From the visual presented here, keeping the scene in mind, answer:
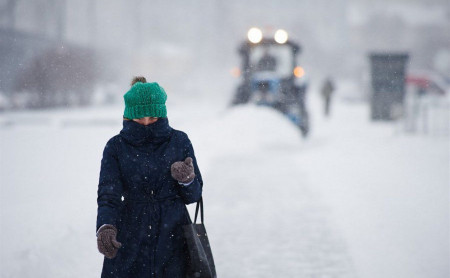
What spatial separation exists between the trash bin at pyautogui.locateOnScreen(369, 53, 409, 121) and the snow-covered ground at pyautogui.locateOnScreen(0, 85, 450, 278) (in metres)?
6.87

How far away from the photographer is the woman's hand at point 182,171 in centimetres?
242

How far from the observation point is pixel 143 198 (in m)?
2.50

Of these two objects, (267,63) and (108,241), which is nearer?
(108,241)

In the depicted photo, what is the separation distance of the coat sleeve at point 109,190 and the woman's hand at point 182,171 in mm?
279

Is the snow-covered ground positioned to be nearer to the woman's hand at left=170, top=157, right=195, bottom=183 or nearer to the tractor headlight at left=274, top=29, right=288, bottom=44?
the tractor headlight at left=274, top=29, right=288, bottom=44

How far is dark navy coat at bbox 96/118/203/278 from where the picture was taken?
97.5 inches

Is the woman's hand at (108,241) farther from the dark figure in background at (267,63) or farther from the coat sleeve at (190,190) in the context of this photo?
the dark figure in background at (267,63)

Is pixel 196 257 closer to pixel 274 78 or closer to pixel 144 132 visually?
pixel 144 132

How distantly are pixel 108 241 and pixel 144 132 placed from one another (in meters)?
0.51

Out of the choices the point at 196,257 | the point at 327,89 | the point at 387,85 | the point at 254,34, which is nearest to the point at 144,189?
the point at 196,257

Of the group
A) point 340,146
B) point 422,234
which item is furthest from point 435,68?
point 422,234

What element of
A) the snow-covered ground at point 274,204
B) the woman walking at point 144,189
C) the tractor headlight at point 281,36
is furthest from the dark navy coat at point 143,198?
the tractor headlight at point 281,36

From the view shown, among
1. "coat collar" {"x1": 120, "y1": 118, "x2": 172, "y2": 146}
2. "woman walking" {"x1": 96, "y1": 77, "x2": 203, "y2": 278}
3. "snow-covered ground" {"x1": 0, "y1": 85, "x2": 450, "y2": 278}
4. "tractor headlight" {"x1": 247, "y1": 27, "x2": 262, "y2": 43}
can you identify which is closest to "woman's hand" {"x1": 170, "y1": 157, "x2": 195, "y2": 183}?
"woman walking" {"x1": 96, "y1": 77, "x2": 203, "y2": 278}

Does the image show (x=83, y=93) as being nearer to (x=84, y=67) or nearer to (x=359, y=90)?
(x=84, y=67)
